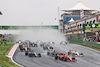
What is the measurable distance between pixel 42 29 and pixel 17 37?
9.96m

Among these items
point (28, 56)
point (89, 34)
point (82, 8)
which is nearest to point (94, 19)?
point (89, 34)

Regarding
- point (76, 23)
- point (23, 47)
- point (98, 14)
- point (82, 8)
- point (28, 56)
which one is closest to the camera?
point (28, 56)

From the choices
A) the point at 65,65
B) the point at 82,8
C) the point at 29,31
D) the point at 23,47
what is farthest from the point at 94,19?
the point at 82,8

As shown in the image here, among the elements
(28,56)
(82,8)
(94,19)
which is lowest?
(28,56)

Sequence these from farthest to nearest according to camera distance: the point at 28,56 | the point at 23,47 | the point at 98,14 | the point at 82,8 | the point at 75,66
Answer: the point at 82,8, the point at 98,14, the point at 23,47, the point at 28,56, the point at 75,66

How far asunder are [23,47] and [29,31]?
44884 mm

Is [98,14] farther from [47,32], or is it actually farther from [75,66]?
[75,66]

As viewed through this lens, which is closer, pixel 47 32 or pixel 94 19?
pixel 94 19

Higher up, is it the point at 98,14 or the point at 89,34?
the point at 98,14

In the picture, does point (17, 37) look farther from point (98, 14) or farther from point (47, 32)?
point (98, 14)

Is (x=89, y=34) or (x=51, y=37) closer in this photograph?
(x=89, y=34)

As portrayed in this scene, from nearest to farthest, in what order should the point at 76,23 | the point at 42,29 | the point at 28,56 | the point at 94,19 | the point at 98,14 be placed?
1. the point at 28,56
2. the point at 98,14
3. the point at 94,19
4. the point at 42,29
5. the point at 76,23

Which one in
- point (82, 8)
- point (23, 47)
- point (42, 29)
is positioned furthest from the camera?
point (82, 8)

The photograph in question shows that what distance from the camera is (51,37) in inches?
3342
